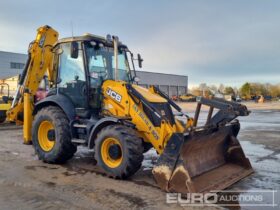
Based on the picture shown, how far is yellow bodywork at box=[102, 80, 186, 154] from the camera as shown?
595cm

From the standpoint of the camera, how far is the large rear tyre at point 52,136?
23.4 feet

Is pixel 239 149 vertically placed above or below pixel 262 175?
above

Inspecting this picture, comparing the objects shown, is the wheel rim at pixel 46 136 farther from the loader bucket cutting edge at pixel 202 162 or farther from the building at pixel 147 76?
the building at pixel 147 76

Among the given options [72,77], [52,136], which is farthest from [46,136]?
[72,77]

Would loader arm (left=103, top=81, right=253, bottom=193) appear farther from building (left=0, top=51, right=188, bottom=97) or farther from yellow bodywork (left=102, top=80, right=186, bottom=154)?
building (left=0, top=51, right=188, bottom=97)

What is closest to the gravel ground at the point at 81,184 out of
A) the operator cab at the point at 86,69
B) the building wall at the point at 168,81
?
the operator cab at the point at 86,69

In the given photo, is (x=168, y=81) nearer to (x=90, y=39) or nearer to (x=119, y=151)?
(x=90, y=39)

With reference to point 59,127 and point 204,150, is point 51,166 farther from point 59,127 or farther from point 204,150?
point 204,150

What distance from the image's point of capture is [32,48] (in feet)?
29.0

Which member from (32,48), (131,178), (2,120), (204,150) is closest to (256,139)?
(204,150)

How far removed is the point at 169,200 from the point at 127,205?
667mm

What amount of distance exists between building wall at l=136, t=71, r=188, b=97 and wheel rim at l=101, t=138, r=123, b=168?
6001 centimetres

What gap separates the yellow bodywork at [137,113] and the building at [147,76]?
115 ft

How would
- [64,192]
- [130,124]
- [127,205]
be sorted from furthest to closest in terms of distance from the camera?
[130,124]
[64,192]
[127,205]
